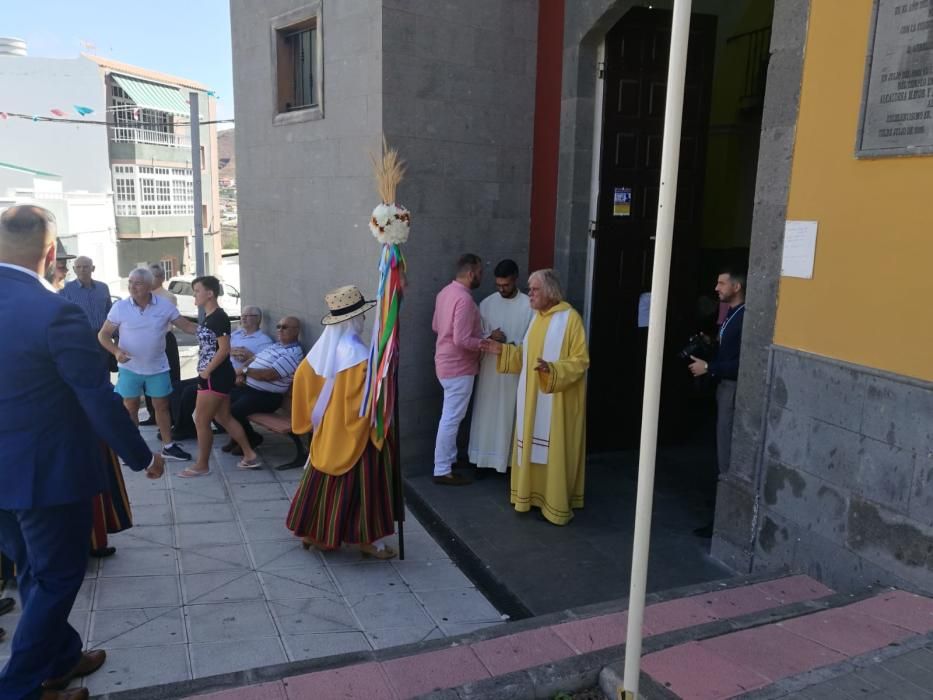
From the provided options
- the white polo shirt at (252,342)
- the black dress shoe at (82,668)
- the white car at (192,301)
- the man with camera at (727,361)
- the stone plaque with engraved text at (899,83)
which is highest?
the stone plaque with engraved text at (899,83)

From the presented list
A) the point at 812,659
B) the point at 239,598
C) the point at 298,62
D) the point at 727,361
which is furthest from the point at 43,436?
the point at 298,62

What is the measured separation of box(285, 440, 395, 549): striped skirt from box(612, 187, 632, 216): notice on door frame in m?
2.92

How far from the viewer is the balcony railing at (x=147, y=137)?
3077 centimetres

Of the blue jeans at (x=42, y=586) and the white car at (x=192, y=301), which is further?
the white car at (x=192, y=301)

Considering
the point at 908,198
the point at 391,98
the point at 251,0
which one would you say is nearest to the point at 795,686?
the point at 908,198

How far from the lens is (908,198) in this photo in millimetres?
3289

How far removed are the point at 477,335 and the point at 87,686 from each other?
345 centimetres

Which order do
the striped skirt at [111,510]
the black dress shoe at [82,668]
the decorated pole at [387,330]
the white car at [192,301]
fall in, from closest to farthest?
the black dress shoe at [82,668], the striped skirt at [111,510], the decorated pole at [387,330], the white car at [192,301]

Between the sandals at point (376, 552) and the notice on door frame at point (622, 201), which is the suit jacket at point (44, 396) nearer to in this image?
the sandals at point (376, 552)

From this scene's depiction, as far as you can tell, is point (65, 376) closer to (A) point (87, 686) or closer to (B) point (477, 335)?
(A) point (87, 686)

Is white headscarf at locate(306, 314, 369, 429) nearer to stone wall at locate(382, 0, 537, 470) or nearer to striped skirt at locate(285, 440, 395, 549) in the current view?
striped skirt at locate(285, 440, 395, 549)

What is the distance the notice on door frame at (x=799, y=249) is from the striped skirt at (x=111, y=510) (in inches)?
152

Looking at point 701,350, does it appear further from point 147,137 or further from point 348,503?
point 147,137

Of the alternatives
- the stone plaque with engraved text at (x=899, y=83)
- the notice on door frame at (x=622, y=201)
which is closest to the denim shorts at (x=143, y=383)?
the notice on door frame at (x=622, y=201)
